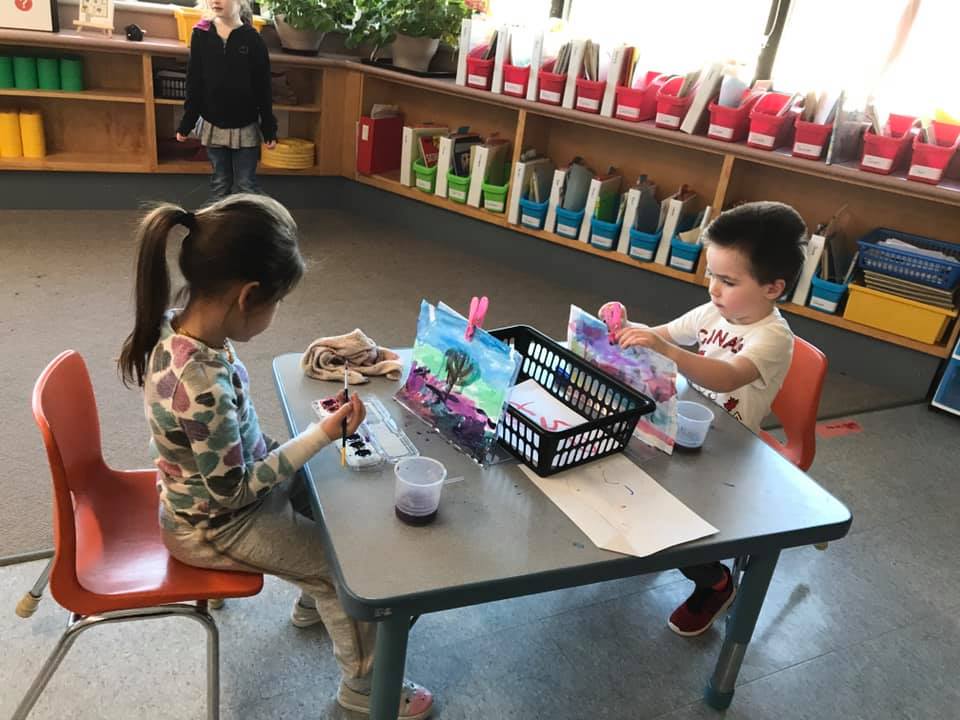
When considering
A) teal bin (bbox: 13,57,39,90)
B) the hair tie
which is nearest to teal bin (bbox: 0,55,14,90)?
teal bin (bbox: 13,57,39,90)

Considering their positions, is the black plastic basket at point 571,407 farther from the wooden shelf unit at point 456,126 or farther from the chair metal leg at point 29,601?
the wooden shelf unit at point 456,126

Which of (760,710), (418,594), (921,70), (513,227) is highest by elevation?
(921,70)

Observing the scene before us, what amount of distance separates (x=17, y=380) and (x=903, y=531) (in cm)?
265

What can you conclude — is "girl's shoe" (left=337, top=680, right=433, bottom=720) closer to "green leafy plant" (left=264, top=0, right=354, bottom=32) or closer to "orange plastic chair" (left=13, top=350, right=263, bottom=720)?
"orange plastic chair" (left=13, top=350, right=263, bottom=720)

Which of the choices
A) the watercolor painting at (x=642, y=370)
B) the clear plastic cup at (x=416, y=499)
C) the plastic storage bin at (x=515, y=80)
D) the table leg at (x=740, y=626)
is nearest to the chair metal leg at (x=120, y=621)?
the clear plastic cup at (x=416, y=499)

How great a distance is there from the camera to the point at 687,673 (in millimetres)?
1664

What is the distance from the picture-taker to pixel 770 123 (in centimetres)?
302

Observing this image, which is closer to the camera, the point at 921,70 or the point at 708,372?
the point at 708,372

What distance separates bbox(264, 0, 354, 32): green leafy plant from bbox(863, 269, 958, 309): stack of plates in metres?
2.67

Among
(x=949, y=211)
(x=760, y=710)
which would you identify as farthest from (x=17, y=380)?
(x=949, y=211)

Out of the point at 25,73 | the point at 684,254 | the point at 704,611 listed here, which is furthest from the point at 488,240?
the point at 704,611

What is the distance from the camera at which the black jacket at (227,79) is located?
11.0ft

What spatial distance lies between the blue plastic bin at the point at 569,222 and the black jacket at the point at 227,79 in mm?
1416

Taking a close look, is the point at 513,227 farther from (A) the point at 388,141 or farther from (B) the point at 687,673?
(B) the point at 687,673
